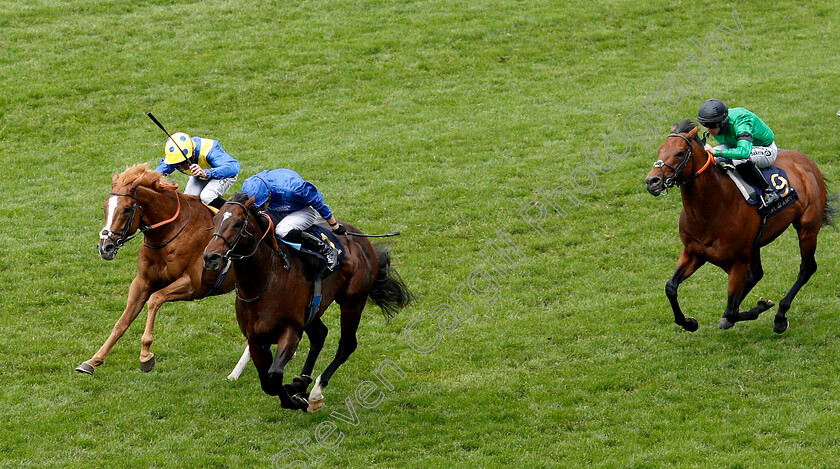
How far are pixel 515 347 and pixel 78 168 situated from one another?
993 cm

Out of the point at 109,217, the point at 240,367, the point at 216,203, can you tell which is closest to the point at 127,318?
the point at 109,217

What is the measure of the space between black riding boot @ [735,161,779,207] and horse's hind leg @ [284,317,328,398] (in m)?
5.01

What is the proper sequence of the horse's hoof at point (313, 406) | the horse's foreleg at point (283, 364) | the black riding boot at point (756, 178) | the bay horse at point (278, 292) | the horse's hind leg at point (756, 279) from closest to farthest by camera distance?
the bay horse at point (278, 292), the horse's foreleg at point (283, 364), the horse's hoof at point (313, 406), the black riding boot at point (756, 178), the horse's hind leg at point (756, 279)

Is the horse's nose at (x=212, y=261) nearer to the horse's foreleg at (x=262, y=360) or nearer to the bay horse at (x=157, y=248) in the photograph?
the horse's foreleg at (x=262, y=360)

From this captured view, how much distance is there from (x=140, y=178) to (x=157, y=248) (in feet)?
2.61

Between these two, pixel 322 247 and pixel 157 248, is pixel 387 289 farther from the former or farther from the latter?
pixel 157 248

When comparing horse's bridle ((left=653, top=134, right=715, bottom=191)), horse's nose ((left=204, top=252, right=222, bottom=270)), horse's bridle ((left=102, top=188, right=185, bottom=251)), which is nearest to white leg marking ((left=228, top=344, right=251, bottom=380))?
horse's bridle ((left=102, top=188, right=185, bottom=251))

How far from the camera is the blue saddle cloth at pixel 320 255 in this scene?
833 centimetres

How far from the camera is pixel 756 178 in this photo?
9.74 meters

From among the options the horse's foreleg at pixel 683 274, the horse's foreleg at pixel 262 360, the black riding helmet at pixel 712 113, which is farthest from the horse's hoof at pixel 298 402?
the black riding helmet at pixel 712 113

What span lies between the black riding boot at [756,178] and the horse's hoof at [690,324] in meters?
1.58

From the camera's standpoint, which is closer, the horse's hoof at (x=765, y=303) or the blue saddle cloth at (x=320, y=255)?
the blue saddle cloth at (x=320, y=255)

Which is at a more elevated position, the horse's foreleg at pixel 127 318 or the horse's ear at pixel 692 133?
the horse's ear at pixel 692 133

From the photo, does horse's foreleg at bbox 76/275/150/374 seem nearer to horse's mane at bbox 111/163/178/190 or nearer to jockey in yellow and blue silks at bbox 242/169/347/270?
horse's mane at bbox 111/163/178/190
